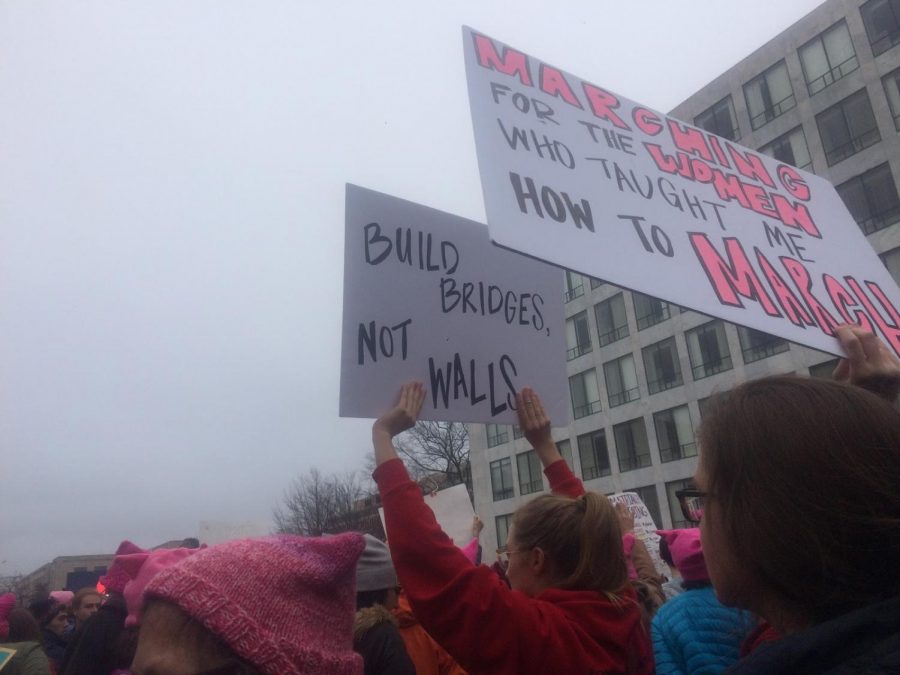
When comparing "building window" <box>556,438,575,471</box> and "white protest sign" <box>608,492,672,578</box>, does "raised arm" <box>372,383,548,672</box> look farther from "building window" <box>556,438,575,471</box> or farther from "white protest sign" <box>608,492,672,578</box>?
"building window" <box>556,438,575,471</box>

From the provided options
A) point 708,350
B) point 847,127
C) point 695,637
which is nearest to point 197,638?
point 695,637

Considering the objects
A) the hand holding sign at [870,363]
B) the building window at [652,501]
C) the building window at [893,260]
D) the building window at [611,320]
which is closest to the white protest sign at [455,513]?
the hand holding sign at [870,363]

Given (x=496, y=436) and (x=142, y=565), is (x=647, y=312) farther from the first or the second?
(x=142, y=565)

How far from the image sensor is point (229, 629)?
1.35m

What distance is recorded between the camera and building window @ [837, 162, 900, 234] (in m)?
22.5

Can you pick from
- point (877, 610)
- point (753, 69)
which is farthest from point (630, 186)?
point (753, 69)

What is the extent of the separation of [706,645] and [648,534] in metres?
4.77

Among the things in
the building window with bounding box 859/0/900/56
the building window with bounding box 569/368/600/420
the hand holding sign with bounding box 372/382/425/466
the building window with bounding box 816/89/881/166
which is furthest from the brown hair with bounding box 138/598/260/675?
the building window with bounding box 569/368/600/420

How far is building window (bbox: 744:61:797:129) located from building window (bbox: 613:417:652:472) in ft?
42.1

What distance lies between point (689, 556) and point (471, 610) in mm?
1423

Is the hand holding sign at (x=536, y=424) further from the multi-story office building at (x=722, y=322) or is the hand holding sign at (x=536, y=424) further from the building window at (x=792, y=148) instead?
the building window at (x=792, y=148)

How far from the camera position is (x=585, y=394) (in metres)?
32.8

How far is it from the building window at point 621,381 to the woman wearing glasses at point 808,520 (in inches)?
1177

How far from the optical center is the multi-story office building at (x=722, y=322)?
23016 millimetres
